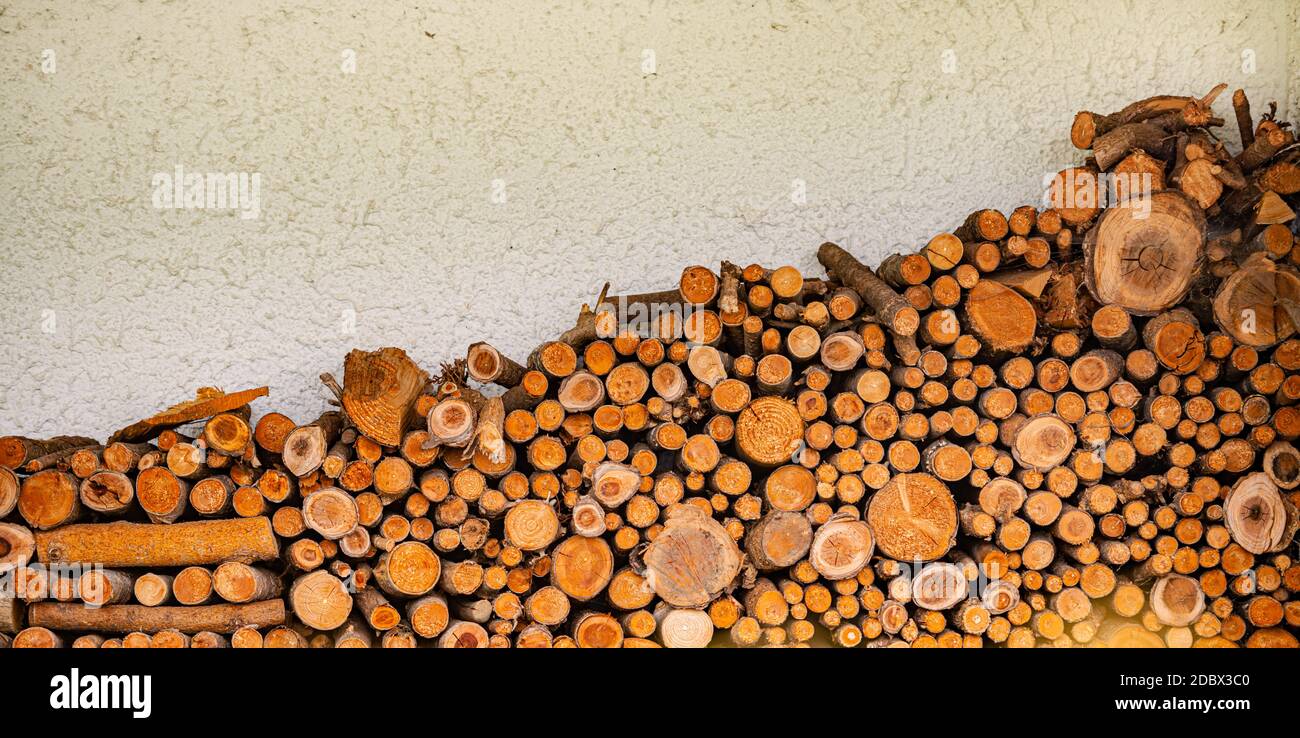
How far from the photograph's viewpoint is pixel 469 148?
3539mm

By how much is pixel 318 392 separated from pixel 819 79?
2.24m

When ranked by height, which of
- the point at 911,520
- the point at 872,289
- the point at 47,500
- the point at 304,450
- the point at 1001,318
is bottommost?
the point at 911,520

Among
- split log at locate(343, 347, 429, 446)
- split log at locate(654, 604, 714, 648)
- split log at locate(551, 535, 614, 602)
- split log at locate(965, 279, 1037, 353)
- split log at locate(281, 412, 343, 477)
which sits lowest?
split log at locate(654, 604, 714, 648)

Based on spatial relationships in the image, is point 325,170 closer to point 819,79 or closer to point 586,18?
point 586,18

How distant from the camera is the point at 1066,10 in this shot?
3744 millimetres

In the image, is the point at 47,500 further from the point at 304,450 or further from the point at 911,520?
the point at 911,520

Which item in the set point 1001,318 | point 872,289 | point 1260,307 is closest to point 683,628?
point 872,289

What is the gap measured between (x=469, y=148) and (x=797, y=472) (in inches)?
67.1

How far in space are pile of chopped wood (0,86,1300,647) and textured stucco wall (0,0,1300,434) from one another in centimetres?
40

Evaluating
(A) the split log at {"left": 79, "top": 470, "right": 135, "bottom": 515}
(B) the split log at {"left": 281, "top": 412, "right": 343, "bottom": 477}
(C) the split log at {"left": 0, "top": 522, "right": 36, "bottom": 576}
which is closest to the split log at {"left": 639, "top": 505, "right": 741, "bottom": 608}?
(B) the split log at {"left": 281, "top": 412, "right": 343, "bottom": 477}

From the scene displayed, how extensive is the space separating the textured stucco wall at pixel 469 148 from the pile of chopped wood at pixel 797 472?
0.40 metres

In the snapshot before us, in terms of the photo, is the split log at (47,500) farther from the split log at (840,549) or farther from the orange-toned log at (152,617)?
the split log at (840,549)

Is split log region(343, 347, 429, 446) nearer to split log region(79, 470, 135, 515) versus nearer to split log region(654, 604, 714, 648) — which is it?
split log region(79, 470, 135, 515)

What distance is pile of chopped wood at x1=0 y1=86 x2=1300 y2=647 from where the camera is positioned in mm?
2947
